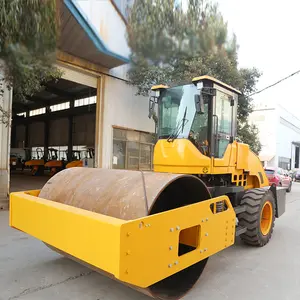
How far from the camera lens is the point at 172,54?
7.04 m

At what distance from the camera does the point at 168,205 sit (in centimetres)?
384

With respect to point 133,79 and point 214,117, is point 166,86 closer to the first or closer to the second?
point 214,117

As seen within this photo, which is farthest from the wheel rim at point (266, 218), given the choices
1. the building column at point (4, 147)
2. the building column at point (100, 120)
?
the building column at point (100, 120)

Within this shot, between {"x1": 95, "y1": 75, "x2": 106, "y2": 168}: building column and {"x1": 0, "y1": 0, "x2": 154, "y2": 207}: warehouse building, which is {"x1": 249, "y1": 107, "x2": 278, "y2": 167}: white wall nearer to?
{"x1": 0, "y1": 0, "x2": 154, "y2": 207}: warehouse building

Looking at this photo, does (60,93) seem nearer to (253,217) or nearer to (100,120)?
(100,120)

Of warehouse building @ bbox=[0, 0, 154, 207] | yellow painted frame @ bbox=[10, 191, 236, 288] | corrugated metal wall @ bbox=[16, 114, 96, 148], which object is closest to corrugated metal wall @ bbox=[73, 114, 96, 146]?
corrugated metal wall @ bbox=[16, 114, 96, 148]

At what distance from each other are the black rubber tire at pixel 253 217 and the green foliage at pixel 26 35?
4.38m

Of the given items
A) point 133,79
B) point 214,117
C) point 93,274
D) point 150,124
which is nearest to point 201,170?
point 214,117

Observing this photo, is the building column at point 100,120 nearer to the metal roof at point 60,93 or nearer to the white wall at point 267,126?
the metal roof at point 60,93

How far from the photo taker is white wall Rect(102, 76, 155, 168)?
11.9 metres

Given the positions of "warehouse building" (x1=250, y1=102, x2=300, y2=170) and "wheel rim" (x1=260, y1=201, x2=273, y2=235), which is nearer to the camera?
"wheel rim" (x1=260, y1=201, x2=273, y2=235)

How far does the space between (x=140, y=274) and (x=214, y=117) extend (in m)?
A: 2.84

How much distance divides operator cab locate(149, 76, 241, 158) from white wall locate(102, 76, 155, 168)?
7.30m

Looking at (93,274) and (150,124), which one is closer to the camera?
(93,274)
